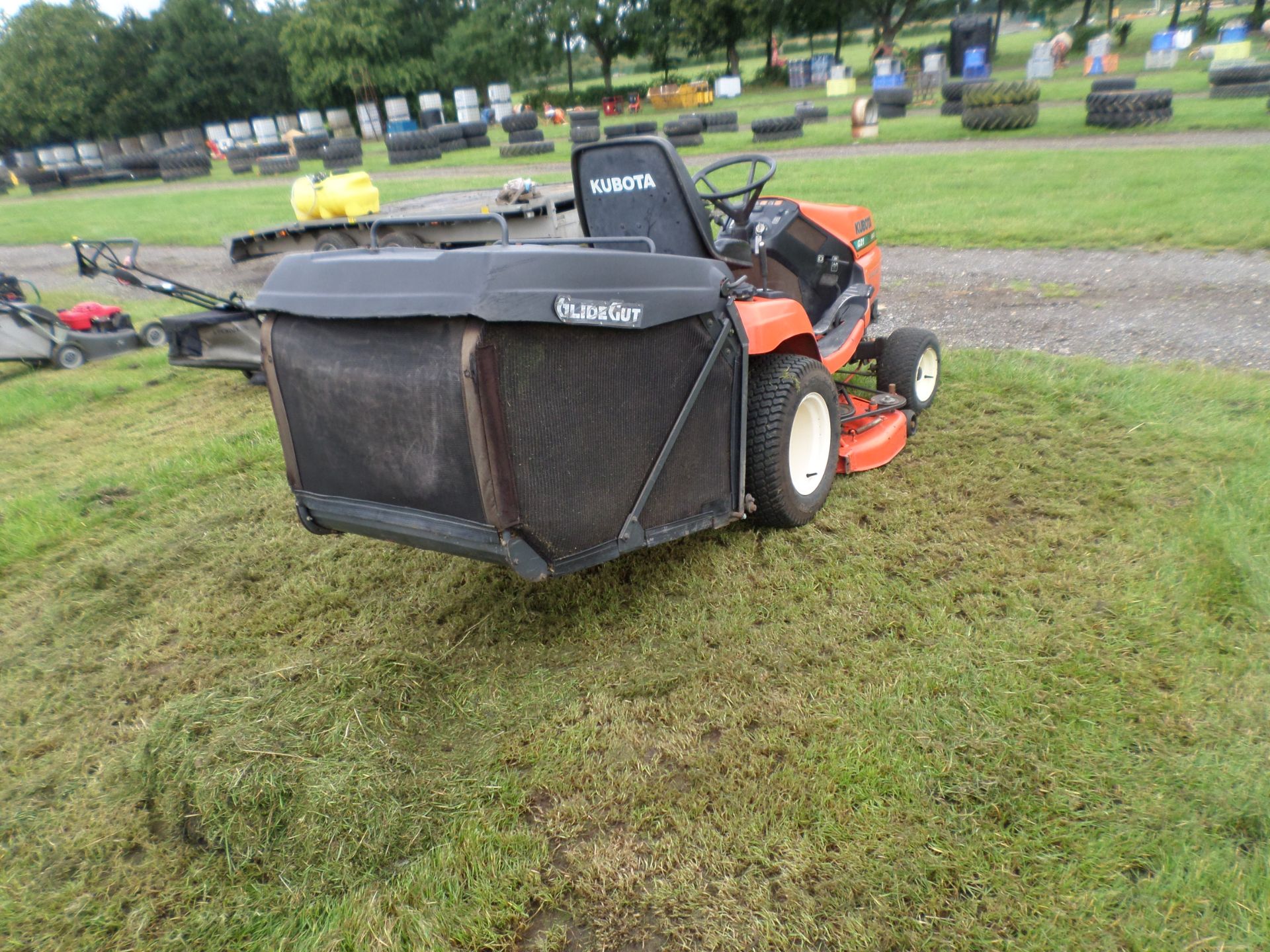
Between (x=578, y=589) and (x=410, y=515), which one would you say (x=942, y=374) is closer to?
(x=578, y=589)

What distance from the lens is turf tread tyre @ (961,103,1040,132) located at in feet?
52.4

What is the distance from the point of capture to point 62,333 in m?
7.84

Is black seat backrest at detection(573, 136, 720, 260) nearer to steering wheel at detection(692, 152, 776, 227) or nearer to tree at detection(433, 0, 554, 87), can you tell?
steering wheel at detection(692, 152, 776, 227)

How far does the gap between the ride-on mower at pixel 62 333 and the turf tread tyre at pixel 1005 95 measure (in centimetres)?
1502

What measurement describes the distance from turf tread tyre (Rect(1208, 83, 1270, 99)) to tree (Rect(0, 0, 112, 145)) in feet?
177

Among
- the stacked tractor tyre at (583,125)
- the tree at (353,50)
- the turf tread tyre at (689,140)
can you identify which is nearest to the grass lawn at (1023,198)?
the turf tread tyre at (689,140)

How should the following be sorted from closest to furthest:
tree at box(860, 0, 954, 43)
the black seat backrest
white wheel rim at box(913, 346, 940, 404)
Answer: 1. the black seat backrest
2. white wheel rim at box(913, 346, 940, 404)
3. tree at box(860, 0, 954, 43)

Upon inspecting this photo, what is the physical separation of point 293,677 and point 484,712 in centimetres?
71

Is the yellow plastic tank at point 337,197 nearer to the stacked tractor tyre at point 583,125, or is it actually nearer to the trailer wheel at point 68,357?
the trailer wheel at point 68,357

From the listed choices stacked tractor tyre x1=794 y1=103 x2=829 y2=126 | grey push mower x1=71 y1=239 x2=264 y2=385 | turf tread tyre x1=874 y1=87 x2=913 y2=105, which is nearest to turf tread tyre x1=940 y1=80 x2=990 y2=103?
turf tread tyre x1=874 y1=87 x2=913 y2=105

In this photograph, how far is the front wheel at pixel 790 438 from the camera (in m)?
3.43

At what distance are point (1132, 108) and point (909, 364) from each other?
538 inches

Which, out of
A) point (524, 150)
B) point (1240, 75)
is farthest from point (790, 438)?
point (1240, 75)

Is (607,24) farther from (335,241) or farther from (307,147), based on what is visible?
(335,241)
